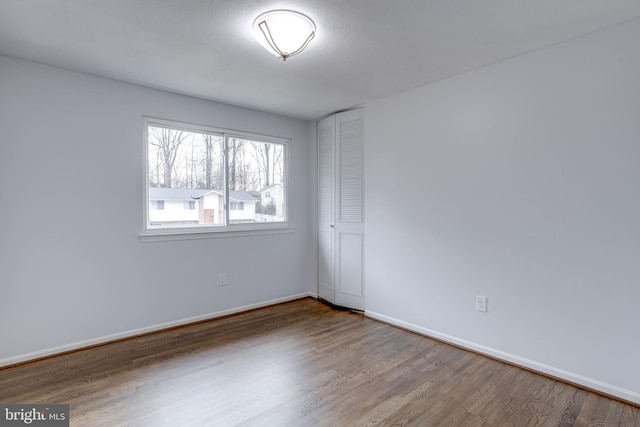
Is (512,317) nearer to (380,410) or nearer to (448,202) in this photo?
(448,202)

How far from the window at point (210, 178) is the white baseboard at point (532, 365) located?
2061mm

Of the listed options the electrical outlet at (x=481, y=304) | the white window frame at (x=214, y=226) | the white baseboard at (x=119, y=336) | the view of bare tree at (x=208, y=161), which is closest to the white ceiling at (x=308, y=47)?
the white window frame at (x=214, y=226)

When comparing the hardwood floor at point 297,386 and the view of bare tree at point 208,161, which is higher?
the view of bare tree at point 208,161

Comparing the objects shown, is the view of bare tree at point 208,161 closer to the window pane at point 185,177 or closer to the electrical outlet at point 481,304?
the window pane at point 185,177

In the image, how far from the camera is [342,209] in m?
3.97

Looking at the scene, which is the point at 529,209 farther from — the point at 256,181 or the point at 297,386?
the point at 256,181

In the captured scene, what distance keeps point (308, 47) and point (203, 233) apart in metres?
2.18

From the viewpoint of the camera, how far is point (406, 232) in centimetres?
328

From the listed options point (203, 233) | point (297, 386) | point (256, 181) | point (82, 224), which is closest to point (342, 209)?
point (256, 181)

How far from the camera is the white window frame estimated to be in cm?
317

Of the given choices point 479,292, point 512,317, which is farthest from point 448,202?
point 512,317

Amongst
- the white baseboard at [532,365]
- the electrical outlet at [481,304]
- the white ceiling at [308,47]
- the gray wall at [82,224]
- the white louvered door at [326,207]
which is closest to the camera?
the white ceiling at [308,47]

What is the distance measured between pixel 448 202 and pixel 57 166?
3389 millimetres

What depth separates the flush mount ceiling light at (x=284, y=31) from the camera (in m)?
1.94
